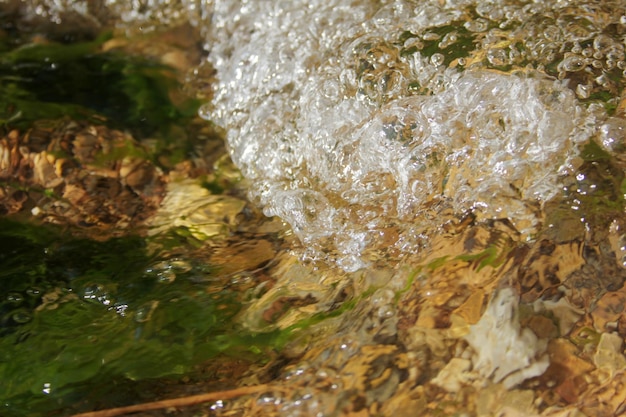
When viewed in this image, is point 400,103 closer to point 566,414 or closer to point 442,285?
point 442,285

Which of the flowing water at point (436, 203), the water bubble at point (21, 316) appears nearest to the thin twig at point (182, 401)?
the flowing water at point (436, 203)

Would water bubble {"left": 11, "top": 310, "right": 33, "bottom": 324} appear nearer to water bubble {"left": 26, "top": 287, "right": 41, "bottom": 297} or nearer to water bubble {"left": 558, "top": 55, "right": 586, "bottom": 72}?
water bubble {"left": 26, "top": 287, "right": 41, "bottom": 297}

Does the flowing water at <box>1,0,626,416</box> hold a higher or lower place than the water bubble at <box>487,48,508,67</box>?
lower

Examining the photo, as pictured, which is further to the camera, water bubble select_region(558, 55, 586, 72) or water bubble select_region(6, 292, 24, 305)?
water bubble select_region(558, 55, 586, 72)

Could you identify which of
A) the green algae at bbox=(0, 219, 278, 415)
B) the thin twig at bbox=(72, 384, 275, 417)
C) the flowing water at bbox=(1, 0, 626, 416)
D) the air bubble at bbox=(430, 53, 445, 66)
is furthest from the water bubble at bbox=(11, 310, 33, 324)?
the air bubble at bbox=(430, 53, 445, 66)

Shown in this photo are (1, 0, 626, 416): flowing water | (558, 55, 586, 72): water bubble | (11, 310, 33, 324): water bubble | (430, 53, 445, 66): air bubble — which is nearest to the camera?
(1, 0, 626, 416): flowing water

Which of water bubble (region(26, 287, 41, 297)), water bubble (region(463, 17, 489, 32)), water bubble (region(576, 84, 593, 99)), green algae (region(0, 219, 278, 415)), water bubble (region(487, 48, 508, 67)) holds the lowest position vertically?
green algae (region(0, 219, 278, 415))

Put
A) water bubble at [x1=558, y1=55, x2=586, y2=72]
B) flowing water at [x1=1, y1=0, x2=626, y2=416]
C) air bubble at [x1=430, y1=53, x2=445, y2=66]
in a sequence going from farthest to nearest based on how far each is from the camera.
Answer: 1. air bubble at [x1=430, y1=53, x2=445, y2=66]
2. water bubble at [x1=558, y1=55, x2=586, y2=72]
3. flowing water at [x1=1, y1=0, x2=626, y2=416]

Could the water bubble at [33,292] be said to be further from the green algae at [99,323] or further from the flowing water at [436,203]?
the flowing water at [436,203]
